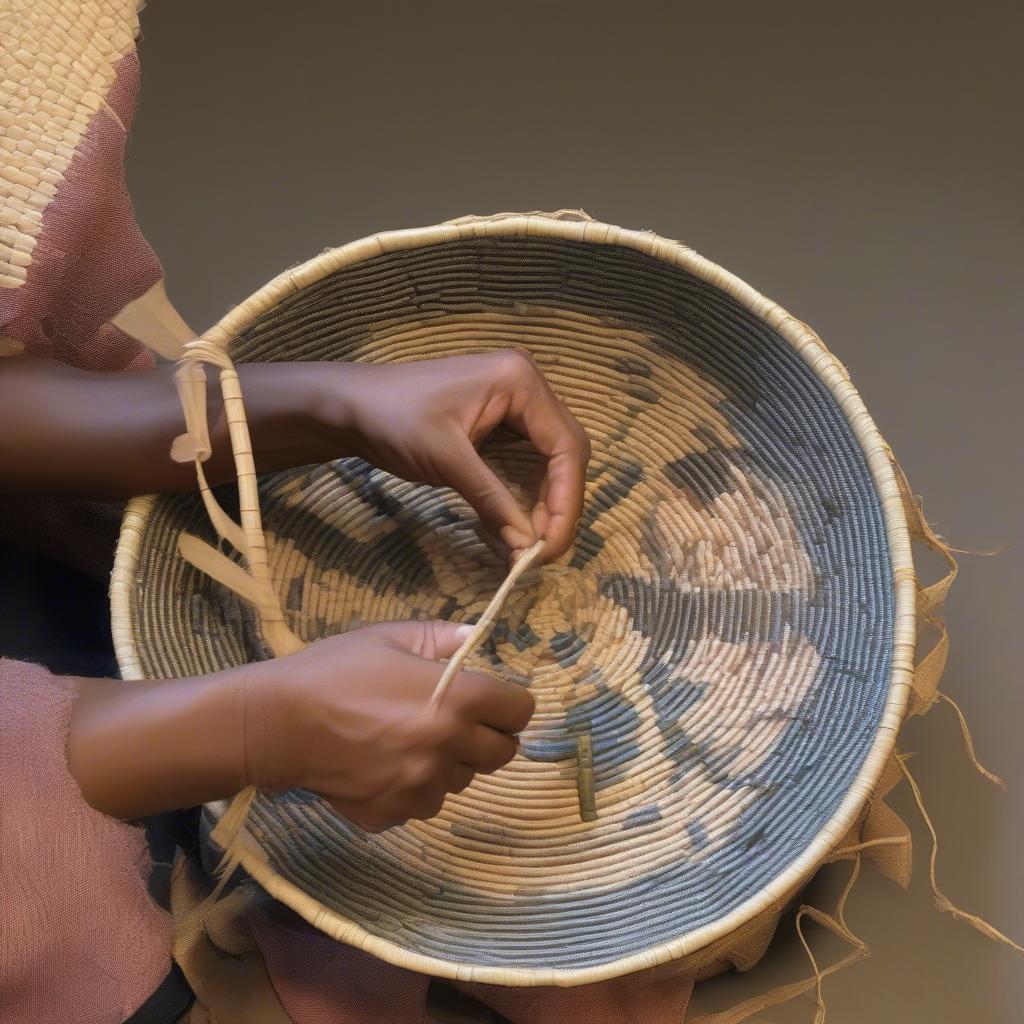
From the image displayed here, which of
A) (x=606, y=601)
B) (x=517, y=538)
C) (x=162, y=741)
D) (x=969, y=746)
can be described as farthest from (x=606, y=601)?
(x=162, y=741)

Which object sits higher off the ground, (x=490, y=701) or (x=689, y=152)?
(x=689, y=152)

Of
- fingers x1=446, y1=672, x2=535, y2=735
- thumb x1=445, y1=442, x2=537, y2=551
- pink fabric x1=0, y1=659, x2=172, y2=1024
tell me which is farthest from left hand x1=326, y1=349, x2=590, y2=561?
pink fabric x1=0, y1=659, x2=172, y2=1024

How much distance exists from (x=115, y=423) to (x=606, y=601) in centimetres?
40

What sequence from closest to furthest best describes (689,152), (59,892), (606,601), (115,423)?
1. (59,892)
2. (115,423)
3. (606,601)
4. (689,152)

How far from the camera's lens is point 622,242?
837 mm

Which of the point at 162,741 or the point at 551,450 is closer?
the point at 162,741

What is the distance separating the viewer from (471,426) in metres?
0.81

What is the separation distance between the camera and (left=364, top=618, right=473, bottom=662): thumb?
2.42 feet

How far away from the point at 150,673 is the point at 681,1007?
0.41 m

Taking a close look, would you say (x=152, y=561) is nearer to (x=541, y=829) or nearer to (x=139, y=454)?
(x=139, y=454)

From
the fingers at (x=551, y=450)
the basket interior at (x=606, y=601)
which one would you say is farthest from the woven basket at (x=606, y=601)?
the fingers at (x=551, y=450)

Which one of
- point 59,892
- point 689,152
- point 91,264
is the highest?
point 689,152

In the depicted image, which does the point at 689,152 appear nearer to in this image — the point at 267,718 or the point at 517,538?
the point at 517,538

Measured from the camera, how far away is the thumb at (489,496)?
803 mm
